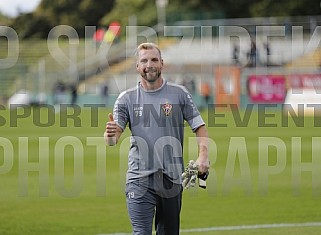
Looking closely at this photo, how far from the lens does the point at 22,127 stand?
120 feet

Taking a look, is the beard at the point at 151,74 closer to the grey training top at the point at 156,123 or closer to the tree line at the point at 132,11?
the grey training top at the point at 156,123

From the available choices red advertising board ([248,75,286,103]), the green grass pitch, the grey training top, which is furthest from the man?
red advertising board ([248,75,286,103])

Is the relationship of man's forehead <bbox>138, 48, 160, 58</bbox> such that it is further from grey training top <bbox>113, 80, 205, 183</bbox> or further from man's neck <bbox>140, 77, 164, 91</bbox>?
grey training top <bbox>113, 80, 205, 183</bbox>

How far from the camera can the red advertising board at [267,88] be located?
48703mm

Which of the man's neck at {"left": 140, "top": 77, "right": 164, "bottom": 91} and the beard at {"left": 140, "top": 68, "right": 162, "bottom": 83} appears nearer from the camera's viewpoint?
the beard at {"left": 140, "top": 68, "right": 162, "bottom": 83}

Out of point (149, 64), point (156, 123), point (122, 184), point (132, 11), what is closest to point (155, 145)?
point (156, 123)

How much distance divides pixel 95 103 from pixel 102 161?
3776 centimetres

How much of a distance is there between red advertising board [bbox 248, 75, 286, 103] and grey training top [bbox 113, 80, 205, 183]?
3976 centimetres

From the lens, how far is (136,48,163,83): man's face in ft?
26.9

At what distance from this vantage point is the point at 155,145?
336 inches

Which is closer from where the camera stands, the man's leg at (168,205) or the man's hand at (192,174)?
the man's hand at (192,174)

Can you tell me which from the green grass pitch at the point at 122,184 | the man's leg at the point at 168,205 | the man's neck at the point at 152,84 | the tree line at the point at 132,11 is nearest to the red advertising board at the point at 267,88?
the green grass pitch at the point at 122,184

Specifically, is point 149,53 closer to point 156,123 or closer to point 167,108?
point 167,108

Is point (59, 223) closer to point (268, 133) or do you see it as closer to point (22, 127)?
point (268, 133)
